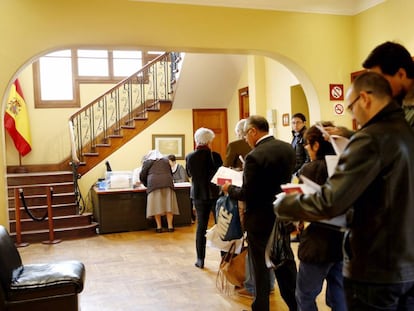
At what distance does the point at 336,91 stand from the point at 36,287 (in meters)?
3.84

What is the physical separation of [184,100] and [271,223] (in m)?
6.33

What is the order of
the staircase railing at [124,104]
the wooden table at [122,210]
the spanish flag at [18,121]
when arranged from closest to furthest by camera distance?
the wooden table at [122,210]
the spanish flag at [18,121]
the staircase railing at [124,104]

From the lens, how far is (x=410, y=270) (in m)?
1.36

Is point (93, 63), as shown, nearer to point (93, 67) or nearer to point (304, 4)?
point (93, 67)

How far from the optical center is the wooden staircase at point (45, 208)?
6570 mm

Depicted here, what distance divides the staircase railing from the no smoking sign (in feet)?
14.4

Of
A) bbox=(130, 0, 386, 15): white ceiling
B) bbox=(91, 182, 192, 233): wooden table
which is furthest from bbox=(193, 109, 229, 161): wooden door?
bbox=(130, 0, 386, 15): white ceiling

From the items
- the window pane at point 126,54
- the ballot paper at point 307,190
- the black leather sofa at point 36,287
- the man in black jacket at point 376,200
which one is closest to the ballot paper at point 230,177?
the black leather sofa at point 36,287

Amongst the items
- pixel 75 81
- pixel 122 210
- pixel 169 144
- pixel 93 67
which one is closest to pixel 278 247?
pixel 122 210

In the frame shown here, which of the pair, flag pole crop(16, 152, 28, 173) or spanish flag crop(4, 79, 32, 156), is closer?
spanish flag crop(4, 79, 32, 156)

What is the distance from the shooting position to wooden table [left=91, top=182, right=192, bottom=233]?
6699 mm

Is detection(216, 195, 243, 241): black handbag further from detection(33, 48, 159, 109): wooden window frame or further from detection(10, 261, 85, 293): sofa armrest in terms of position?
detection(33, 48, 159, 109): wooden window frame

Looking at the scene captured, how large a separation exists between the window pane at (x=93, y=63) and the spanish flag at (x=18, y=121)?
4.63ft

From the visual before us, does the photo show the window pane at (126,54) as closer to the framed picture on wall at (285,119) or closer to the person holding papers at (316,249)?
the framed picture on wall at (285,119)
